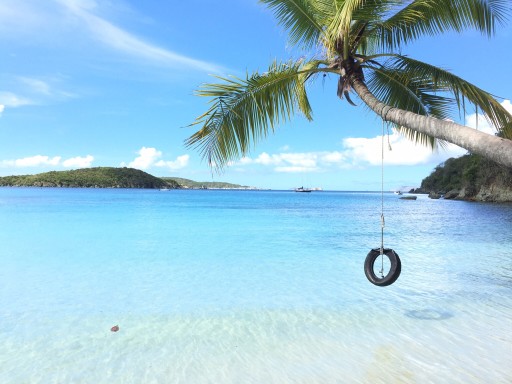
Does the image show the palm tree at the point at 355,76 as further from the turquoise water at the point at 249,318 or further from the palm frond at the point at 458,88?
the turquoise water at the point at 249,318

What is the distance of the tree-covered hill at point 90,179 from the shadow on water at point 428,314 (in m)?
151

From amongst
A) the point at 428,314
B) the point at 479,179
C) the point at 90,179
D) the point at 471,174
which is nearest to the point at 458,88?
the point at 428,314

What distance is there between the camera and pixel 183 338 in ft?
16.9

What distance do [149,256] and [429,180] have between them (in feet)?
343

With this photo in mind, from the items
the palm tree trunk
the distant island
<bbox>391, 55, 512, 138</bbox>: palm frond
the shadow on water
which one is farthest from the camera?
the distant island

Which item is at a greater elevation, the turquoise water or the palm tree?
the palm tree

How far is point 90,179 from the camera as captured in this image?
144 meters

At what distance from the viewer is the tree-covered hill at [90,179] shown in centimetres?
14325

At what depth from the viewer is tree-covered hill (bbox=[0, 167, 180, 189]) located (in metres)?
143

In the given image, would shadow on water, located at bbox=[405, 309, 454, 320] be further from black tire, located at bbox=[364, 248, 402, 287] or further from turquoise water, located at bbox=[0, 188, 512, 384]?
black tire, located at bbox=[364, 248, 402, 287]

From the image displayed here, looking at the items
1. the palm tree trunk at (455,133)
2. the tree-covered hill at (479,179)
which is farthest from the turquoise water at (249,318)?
the tree-covered hill at (479,179)

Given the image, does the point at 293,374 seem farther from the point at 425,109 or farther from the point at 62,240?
the point at 62,240

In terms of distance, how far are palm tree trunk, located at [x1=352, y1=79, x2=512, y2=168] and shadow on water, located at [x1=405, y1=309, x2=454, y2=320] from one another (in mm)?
3666

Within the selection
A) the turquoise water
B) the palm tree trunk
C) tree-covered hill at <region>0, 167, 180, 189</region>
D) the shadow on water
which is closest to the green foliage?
the turquoise water
